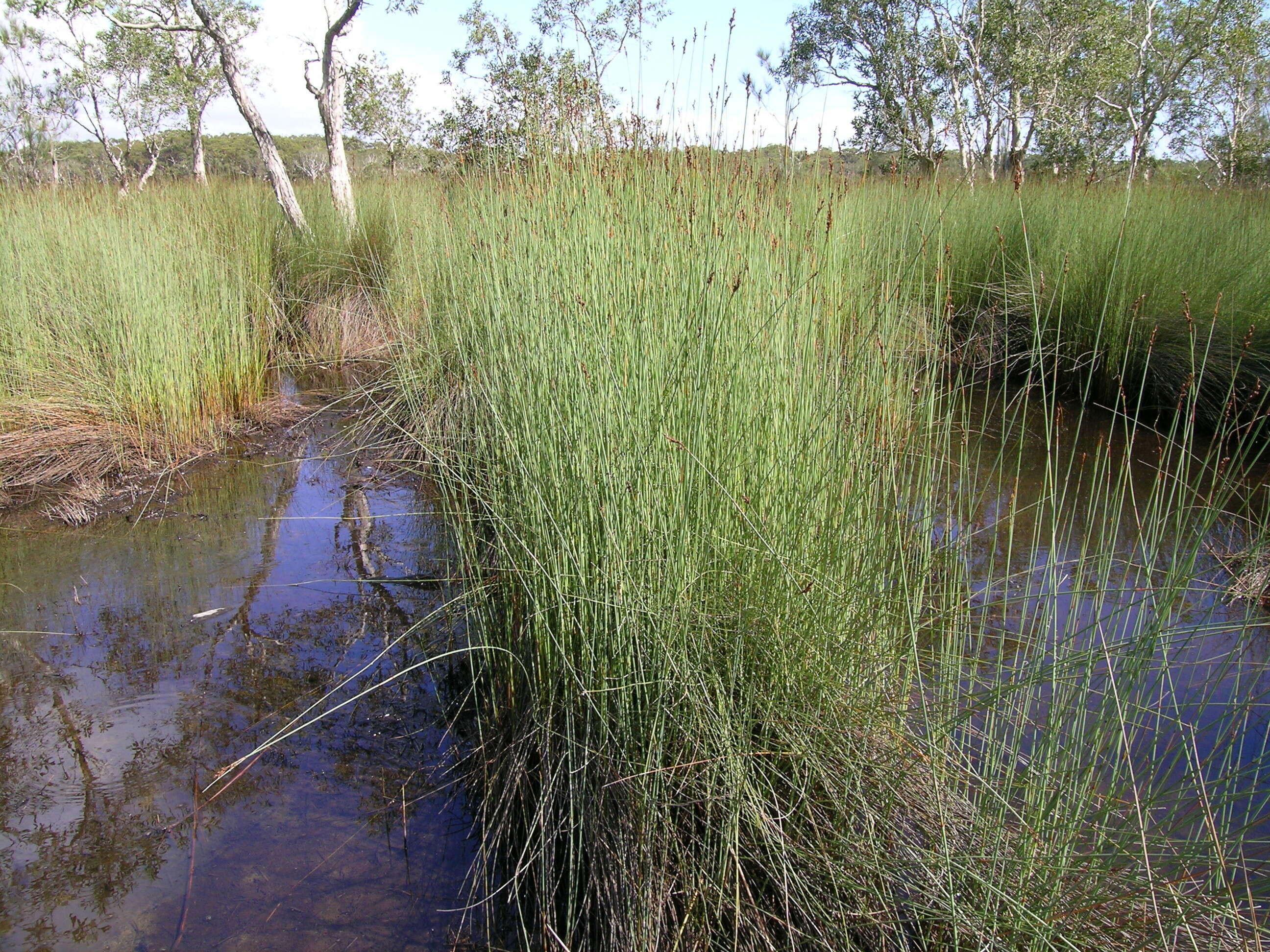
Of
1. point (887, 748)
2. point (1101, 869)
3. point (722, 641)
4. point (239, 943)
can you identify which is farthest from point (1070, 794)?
point (239, 943)

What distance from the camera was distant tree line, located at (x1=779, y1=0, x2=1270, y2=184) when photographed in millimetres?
13062

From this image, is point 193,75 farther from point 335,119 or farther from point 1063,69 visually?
point 1063,69

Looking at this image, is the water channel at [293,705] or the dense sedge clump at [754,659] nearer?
the dense sedge clump at [754,659]

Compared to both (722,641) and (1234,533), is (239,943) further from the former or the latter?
(1234,533)

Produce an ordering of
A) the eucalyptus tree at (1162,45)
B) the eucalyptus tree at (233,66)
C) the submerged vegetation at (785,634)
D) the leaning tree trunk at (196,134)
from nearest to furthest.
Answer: the submerged vegetation at (785,634) < the eucalyptus tree at (233,66) < the eucalyptus tree at (1162,45) < the leaning tree trunk at (196,134)

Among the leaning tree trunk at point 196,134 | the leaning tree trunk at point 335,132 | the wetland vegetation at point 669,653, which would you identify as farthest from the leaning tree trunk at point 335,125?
the leaning tree trunk at point 196,134

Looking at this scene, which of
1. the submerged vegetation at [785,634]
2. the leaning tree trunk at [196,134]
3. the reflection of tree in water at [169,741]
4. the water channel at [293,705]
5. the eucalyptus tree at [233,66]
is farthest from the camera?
the leaning tree trunk at [196,134]

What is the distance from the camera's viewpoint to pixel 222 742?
7.45 ft

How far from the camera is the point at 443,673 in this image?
8.47 feet

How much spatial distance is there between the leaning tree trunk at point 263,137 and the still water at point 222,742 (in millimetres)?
4538

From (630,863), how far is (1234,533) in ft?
10.7

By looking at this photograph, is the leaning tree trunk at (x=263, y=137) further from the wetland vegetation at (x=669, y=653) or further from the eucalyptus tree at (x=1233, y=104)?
the eucalyptus tree at (x=1233, y=104)

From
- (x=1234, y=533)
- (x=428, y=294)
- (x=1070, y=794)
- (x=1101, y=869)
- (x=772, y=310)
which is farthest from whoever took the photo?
(x=428, y=294)

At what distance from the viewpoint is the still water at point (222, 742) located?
1.77 m
